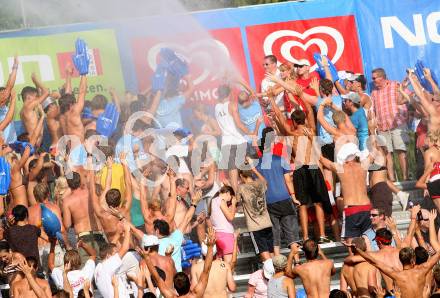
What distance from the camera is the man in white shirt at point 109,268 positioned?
13695mm

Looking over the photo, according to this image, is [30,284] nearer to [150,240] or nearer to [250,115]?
[150,240]

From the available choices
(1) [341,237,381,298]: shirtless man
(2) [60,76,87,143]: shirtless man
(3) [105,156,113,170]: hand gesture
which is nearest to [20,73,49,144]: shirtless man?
(2) [60,76,87,143]: shirtless man

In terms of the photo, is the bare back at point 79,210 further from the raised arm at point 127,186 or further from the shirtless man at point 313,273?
the shirtless man at point 313,273

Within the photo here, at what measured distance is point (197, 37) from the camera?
18.5 metres

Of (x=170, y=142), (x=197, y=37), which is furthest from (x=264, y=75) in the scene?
(x=170, y=142)

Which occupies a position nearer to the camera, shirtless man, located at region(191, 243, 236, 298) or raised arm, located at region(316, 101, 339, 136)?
shirtless man, located at region(191, 243, 236, 298)

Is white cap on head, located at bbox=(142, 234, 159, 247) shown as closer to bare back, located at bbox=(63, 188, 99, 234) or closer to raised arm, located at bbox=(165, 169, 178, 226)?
raised arm, located at bbox=(165, 169, 178, 226)

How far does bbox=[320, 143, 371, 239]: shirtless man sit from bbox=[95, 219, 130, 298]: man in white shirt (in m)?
2.97

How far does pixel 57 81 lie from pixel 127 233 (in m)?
4.62

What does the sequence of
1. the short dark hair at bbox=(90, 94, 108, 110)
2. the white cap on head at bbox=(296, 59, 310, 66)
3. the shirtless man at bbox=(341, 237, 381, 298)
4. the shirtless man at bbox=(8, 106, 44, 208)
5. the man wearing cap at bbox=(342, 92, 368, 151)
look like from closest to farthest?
the shirtless man at bbox=(341, 237, 381, 298) → the shirtless man at bbox=(8, 106, 44, 208) → the man wearing cap at bbox=(342, 92, 368, 151) → the short dark hair at bbox=(90, 94, 108, 110) → the white cap on head at bbox=(296, 59, 310, 66)

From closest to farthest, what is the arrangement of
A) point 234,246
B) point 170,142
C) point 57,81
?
1. point 234,246
2. point 170,142
3. point 57,81

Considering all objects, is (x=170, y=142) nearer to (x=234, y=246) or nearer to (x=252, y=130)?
(x=252, y=130)

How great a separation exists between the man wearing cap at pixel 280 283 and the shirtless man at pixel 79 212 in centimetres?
303

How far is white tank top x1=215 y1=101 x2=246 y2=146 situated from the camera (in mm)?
17031
